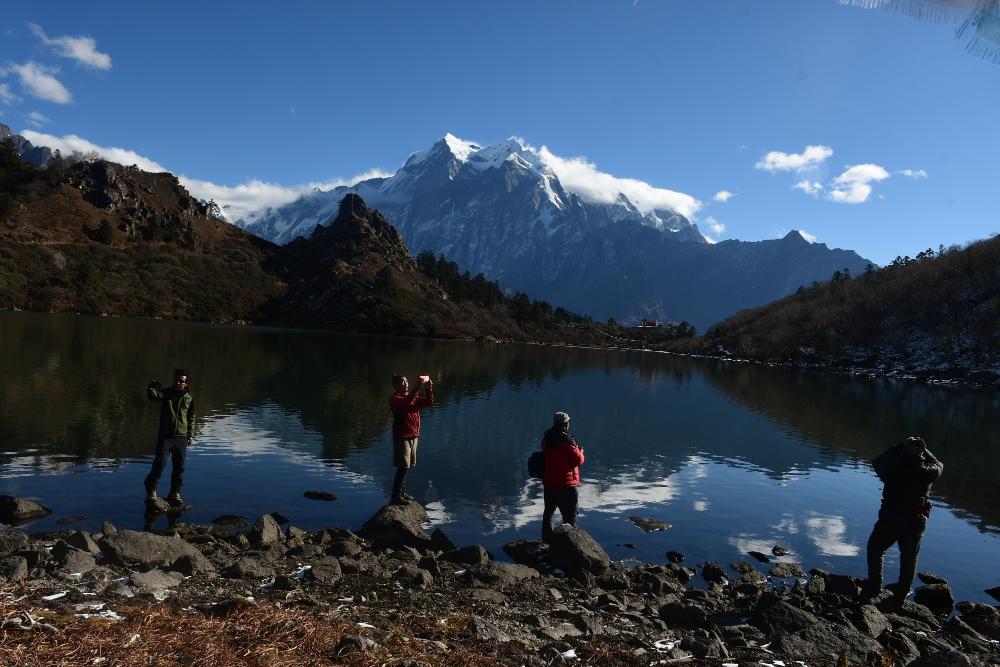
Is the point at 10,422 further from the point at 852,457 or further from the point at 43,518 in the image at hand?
the point at 852,457

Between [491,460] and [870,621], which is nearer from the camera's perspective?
[870,621]

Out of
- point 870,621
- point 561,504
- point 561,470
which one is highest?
point 561,470

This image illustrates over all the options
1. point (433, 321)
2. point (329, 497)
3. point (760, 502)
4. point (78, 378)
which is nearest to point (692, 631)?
point (329, 497)

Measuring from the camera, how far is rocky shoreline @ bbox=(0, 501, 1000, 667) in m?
7.97

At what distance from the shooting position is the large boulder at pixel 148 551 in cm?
1174

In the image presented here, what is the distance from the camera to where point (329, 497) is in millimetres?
19547

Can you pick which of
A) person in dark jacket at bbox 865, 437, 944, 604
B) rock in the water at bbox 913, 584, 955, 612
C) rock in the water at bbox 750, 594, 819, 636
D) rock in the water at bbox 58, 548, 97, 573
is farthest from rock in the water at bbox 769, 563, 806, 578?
rock in the water at bbox 58, 548, 97, 573

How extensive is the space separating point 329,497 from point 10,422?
1642cm

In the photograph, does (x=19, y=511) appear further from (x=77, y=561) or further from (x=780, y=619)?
(x=780, y=619)

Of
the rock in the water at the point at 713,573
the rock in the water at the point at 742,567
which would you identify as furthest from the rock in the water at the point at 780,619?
the rock in the water at the point at 742,567

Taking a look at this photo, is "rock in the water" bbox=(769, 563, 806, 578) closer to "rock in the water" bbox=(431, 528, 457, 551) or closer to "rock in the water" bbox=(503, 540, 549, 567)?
"rock in the water" bbox=(503, 540, 549, 567)

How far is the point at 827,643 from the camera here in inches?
417

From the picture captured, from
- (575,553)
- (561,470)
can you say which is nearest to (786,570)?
(575,553)

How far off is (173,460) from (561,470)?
1136 cm
